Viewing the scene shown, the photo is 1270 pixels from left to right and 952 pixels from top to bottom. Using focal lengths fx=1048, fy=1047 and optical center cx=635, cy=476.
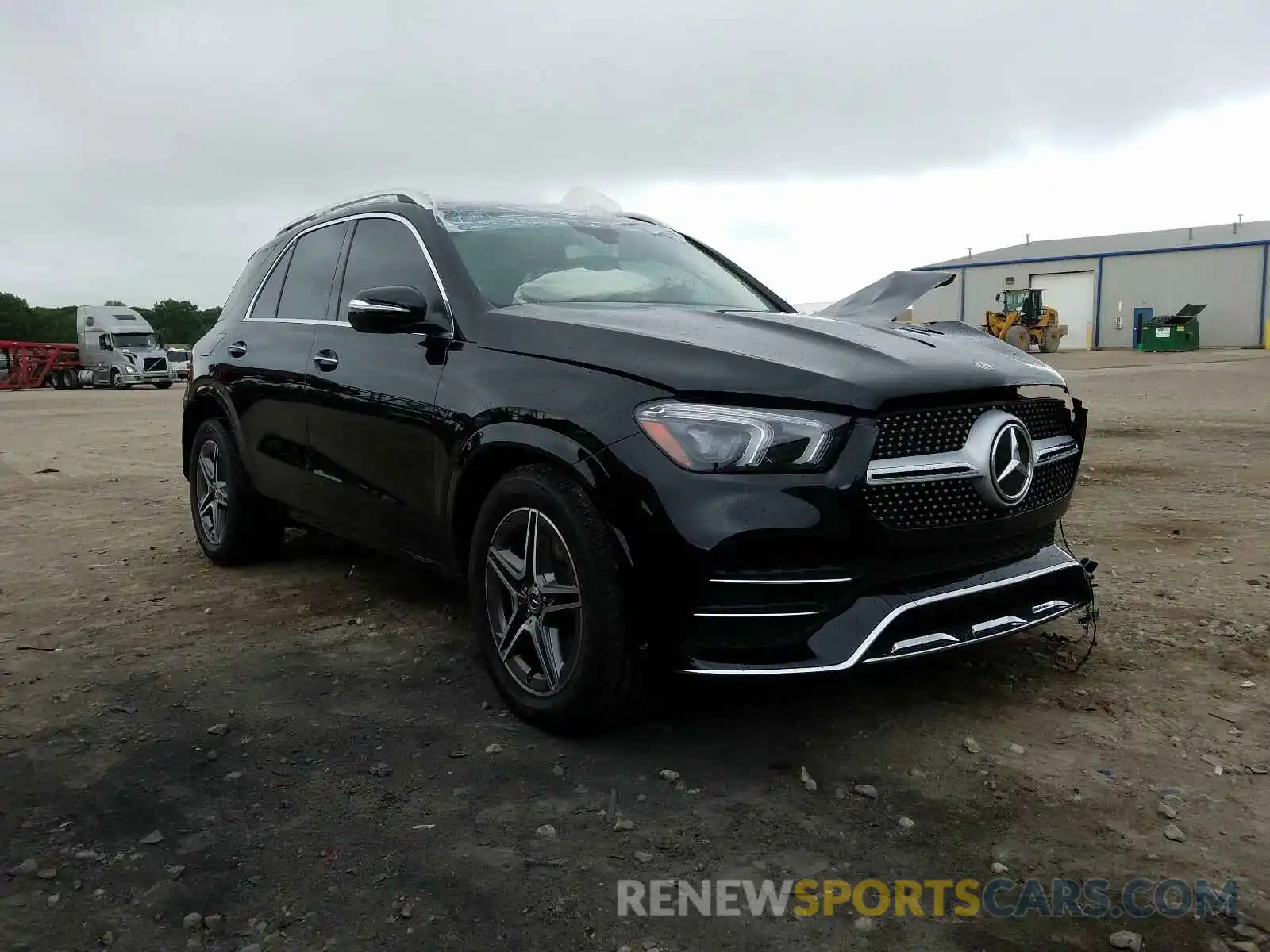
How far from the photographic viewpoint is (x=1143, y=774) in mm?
2873

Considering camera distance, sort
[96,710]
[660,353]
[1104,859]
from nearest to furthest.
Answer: [1104,859], [660,353], [96,710]

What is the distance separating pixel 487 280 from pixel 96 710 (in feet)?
6.52

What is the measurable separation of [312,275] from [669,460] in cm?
275

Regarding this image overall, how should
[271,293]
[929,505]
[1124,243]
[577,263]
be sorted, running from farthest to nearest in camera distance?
1. [1124,243]
2. [271,293]
3. [577,263]
4. [929,505]

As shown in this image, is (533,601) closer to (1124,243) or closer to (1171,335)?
(1171,335)

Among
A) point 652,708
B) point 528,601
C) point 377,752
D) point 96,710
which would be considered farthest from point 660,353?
point 96,710

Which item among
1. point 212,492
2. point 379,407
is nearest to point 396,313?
point 379,407

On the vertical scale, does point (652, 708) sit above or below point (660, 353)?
below

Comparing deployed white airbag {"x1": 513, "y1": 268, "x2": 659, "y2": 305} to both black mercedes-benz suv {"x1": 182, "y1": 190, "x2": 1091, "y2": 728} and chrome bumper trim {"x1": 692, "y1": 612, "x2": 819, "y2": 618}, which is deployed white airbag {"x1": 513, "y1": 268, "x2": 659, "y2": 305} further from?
chrome bumper trim {"x1": 692, "y1": 612, "x2": 819, "y2": 618}

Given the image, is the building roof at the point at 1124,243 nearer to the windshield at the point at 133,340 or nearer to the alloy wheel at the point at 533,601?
the windshield at the point at 133,340

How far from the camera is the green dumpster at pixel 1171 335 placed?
4147cm

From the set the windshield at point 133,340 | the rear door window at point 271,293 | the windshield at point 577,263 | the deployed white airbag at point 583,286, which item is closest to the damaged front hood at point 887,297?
the windshield at point 577,263

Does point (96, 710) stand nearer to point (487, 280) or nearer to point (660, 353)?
point (487, 280)

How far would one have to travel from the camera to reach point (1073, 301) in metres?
53.5
